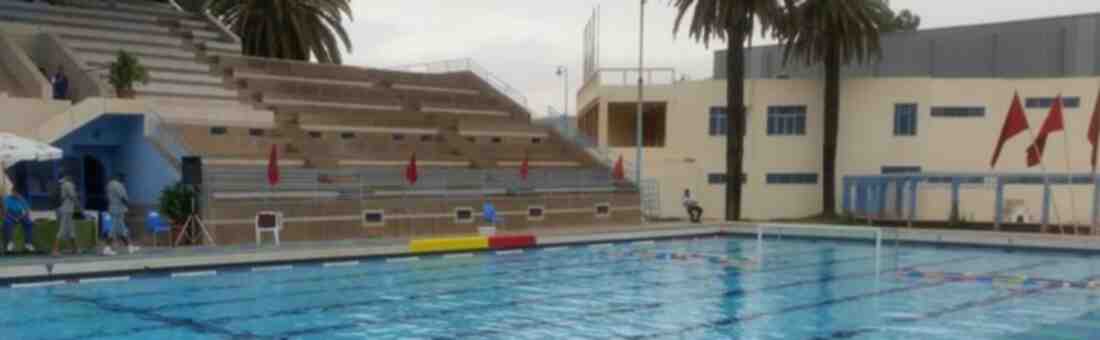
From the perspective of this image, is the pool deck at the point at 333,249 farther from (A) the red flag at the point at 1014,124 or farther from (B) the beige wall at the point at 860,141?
(B) the beige wall at the point at 860,141

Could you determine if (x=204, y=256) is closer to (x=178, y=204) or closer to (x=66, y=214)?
(x=66, y=214)

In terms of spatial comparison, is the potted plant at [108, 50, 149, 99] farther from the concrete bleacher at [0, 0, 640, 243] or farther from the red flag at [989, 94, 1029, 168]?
the red flag at [989, 94, 1029, 168]

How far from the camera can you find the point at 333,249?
18500 millimetres

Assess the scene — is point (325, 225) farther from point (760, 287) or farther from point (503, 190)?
point (760, 287)

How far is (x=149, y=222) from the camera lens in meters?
18.5

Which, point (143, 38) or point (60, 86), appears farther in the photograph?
point (143, 38)

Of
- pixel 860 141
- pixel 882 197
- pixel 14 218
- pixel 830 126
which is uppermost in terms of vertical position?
pixel 830 126

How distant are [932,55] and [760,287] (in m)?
28.9

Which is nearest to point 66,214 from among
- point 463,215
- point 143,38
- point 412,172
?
point 412,172

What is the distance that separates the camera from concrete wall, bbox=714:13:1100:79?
38.2 metres

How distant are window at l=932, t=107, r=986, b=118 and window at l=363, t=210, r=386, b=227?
2064cm

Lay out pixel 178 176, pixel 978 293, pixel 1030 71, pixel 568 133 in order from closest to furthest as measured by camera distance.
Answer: pixel 978 293, pixel 178 176, pixel 568 133, pixel 1030 71

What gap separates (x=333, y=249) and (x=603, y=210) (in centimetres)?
1159

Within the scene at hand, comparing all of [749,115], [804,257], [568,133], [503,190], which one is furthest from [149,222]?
[749,115]
